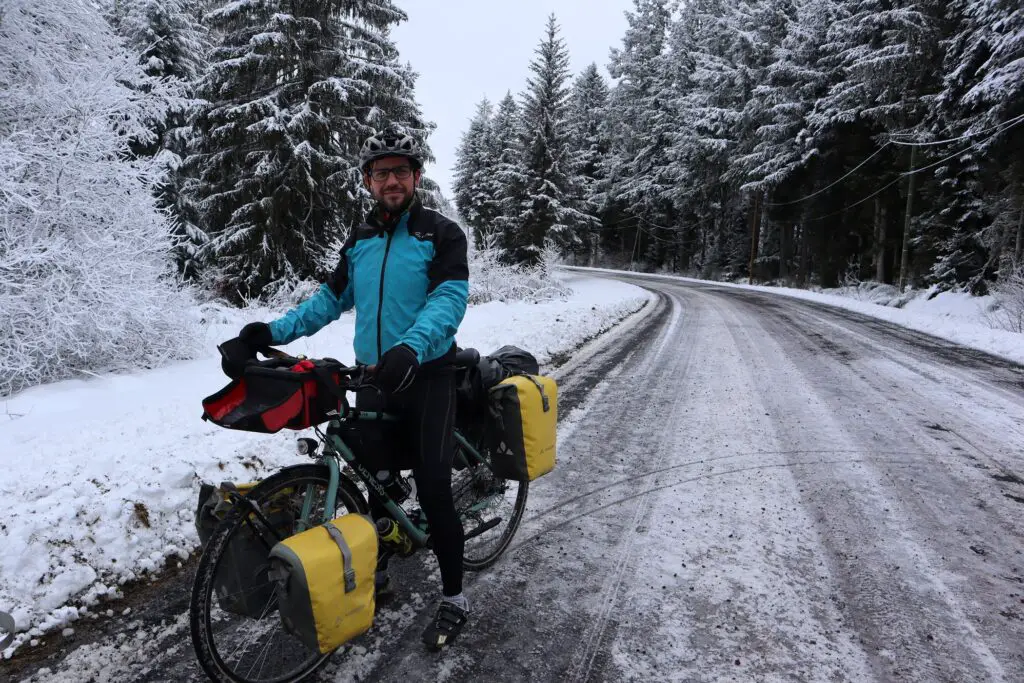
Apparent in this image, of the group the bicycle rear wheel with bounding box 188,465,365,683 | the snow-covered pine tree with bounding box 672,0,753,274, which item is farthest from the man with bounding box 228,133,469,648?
the snow-covered pine tree with bounding box 672,0,753,274

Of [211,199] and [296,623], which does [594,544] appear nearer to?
[296,623]

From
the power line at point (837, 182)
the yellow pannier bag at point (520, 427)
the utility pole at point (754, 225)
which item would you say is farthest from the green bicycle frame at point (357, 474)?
the utility pole at point (754, 225)

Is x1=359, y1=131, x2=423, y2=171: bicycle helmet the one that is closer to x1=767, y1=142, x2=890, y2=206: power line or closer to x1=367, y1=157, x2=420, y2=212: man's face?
x1=367, y1=157, x2=420, y2=212: man's face

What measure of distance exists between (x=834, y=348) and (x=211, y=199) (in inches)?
610

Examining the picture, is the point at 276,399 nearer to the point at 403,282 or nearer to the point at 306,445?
the point at 306,445

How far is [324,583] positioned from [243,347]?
3.38ft

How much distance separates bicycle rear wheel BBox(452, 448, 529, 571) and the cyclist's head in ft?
5.67

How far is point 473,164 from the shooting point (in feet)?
163

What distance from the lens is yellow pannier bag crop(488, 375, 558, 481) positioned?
3.19 metres

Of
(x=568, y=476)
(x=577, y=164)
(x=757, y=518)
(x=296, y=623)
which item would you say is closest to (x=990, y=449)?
(x=757, y=518)

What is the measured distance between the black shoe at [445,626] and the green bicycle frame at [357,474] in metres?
0.34

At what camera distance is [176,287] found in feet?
27.5

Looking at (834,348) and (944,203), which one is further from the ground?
(944,203)

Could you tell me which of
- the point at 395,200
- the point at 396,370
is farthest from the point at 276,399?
the point at 395,200
